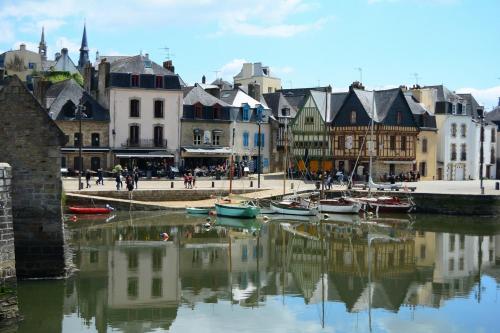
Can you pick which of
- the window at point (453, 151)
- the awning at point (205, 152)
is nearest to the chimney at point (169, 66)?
the awning at point (205, 152)

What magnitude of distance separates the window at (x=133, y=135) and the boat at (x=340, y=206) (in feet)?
54.1

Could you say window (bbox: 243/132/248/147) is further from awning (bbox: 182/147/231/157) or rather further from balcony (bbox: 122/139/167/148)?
balcony (bbox: 122/139/167/148)

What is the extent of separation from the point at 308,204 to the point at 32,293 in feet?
78.3

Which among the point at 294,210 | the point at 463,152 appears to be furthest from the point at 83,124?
the point at 463,152

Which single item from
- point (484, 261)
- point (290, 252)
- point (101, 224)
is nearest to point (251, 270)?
point (290, 252)

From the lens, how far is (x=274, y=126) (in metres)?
58.1

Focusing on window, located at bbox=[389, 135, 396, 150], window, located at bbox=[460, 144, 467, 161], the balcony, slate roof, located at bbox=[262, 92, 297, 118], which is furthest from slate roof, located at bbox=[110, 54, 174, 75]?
window, located at bbox=[460, 144, 467, 161]

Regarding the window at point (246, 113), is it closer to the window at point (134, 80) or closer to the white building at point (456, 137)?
the window at point (134, 80)

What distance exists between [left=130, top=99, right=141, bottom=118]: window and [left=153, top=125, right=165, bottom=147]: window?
1741 mm

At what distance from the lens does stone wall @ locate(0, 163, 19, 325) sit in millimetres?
14234

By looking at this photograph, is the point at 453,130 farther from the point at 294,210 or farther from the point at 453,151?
the point at 294,210

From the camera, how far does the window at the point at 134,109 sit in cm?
5091

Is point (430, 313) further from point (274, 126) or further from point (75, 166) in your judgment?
point (274, 126)

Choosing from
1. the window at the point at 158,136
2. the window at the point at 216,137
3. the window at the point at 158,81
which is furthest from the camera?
the window at the point at 216,137
